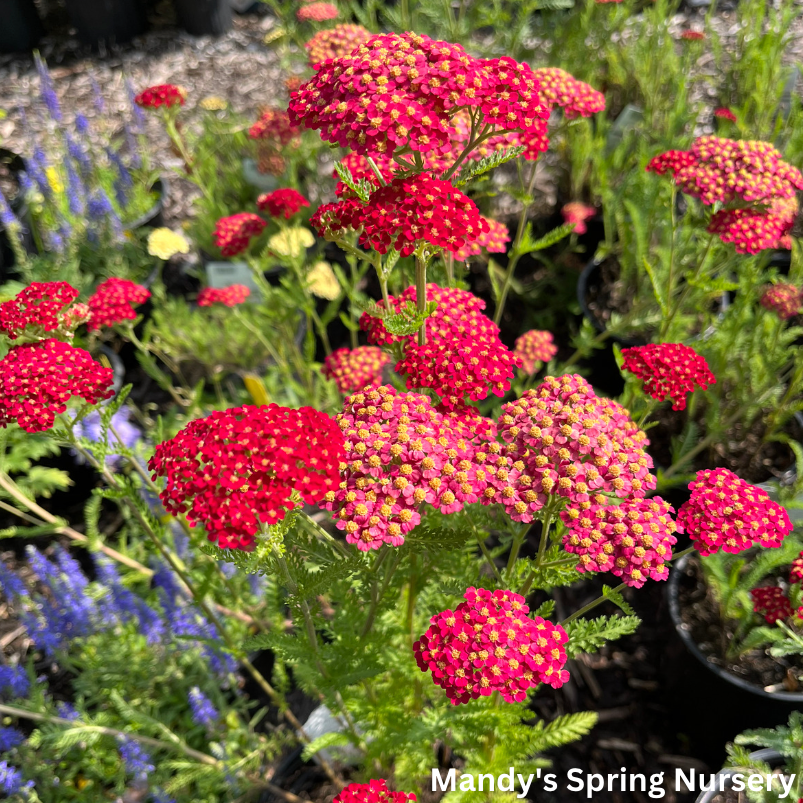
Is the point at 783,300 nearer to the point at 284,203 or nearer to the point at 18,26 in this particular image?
the point at 284,203

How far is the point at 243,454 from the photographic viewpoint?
1.25 metres

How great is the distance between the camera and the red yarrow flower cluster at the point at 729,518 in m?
1.43

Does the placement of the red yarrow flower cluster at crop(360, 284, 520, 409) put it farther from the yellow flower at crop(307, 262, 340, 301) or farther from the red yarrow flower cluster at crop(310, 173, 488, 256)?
the yellow flower at crop(307, 262, 340, 301)

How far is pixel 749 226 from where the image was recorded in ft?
6.75

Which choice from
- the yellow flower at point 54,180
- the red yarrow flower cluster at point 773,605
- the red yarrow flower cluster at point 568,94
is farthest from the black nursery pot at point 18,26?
the red yarrow flower cluster at point 773,605

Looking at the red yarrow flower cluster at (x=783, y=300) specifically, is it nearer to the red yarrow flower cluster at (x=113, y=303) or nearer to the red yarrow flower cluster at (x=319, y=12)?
the red yarrow flower cluster at (x=113, y=303)

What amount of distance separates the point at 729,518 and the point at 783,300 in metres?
1.58

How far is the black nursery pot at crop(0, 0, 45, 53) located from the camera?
684cm

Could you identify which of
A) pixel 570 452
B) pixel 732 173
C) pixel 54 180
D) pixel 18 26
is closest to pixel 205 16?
pixel 18 26

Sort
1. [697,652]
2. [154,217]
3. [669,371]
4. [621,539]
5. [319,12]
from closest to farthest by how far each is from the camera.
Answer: [621,539], [669,371], [697,652], [319,12], [154,217]

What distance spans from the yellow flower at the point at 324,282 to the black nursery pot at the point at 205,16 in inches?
211

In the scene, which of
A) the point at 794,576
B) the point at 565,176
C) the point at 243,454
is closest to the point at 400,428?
the point at 243,454

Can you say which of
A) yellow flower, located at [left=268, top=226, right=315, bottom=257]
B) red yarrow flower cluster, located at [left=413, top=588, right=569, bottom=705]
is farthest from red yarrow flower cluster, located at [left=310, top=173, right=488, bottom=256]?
yellow flower, located at [left=268, top=226, right=315, bottom=257]

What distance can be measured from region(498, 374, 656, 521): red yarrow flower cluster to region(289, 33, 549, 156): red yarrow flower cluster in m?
0.66
